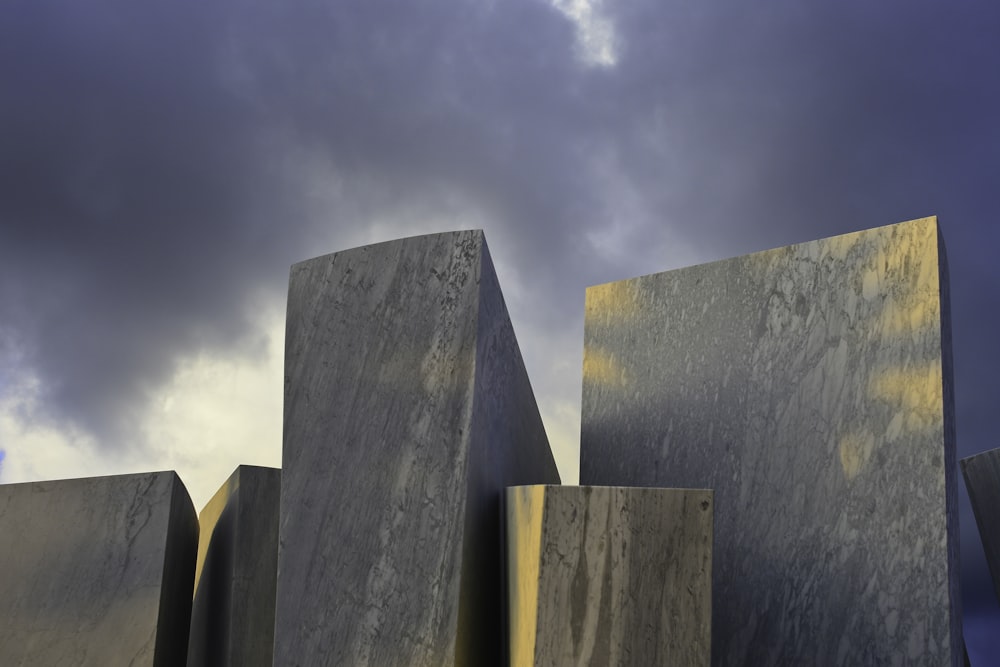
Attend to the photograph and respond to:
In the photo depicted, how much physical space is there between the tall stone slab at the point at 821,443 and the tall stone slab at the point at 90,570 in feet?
10.3

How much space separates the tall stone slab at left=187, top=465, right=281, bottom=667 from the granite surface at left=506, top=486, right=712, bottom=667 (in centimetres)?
289

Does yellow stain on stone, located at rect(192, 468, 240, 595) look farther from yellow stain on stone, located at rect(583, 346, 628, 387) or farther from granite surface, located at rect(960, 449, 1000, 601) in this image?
granite surface, located at rect(960, 449, 1000, 601)

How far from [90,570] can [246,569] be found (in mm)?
905

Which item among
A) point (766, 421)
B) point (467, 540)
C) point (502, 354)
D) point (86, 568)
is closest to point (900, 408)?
point (766, 421)

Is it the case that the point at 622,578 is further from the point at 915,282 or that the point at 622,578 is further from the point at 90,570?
the point at 90,570

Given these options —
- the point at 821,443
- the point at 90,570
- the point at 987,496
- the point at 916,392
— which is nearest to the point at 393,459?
the point at 90,570

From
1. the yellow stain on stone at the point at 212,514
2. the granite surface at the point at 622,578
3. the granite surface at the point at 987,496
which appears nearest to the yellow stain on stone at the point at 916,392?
the granite surface at the point at 987,496

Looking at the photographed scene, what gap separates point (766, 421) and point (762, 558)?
2.77 feet

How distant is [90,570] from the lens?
511 cm

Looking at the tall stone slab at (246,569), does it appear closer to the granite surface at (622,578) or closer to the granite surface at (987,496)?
the granite surface at (622,578)

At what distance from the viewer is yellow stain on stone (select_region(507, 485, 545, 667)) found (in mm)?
3242

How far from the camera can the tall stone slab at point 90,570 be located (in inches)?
196

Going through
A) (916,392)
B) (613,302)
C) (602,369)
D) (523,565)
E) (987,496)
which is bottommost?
(523,565)

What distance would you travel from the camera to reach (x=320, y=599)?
4137 millimetres
